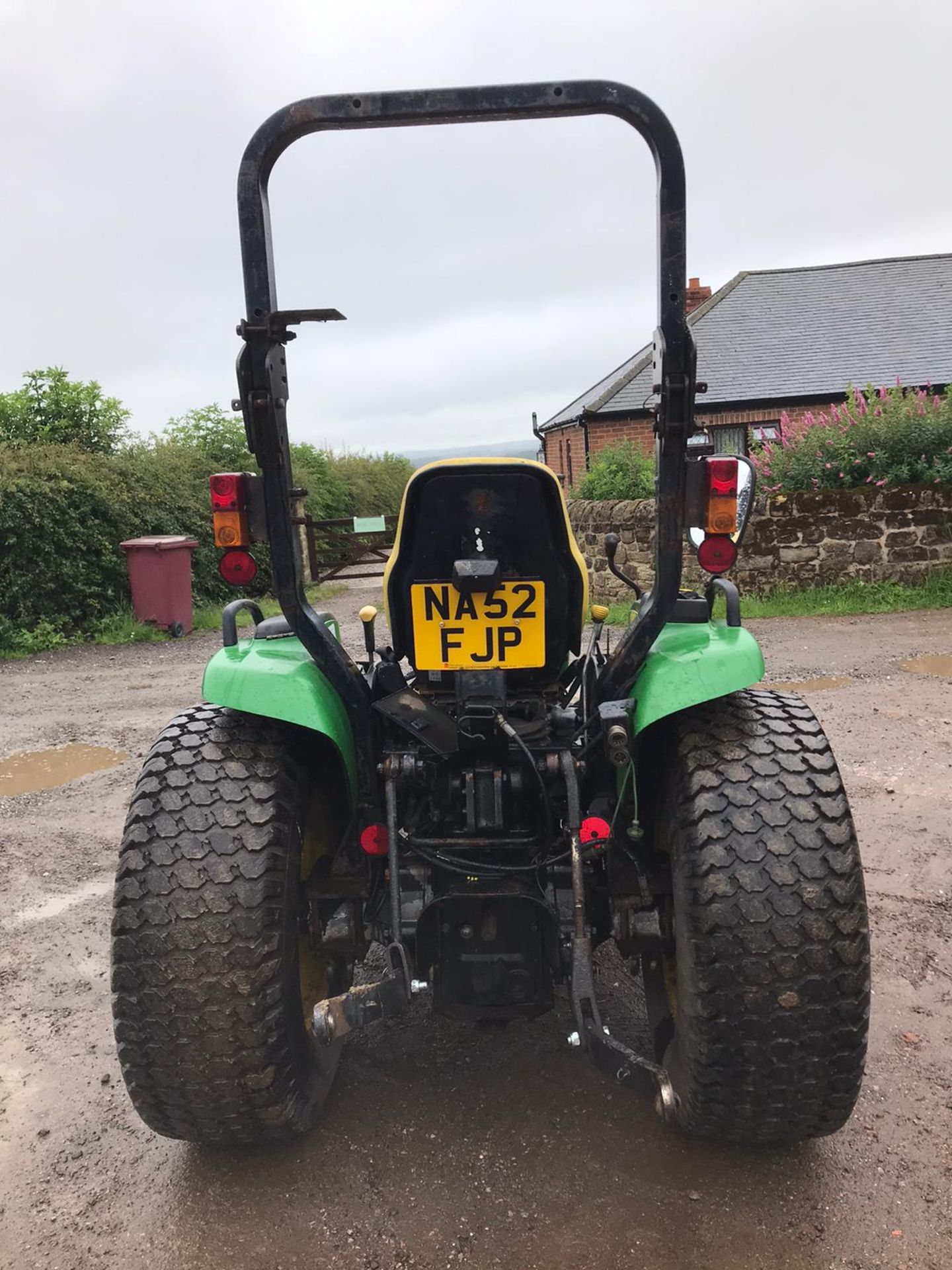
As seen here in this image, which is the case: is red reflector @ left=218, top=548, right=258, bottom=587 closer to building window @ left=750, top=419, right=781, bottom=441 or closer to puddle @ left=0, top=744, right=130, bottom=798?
puddle @ left=0, top=744, right=130, bottom=798

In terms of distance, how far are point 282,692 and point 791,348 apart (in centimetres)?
1899

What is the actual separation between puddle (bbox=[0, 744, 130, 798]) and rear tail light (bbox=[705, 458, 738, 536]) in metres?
4.93

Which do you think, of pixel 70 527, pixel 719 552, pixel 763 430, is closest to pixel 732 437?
pixel 763 430

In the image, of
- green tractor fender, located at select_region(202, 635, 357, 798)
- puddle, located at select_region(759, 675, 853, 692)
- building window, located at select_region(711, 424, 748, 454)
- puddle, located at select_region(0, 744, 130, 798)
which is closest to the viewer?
green tractor fender, located at select_region(202, 635, 357, 798)

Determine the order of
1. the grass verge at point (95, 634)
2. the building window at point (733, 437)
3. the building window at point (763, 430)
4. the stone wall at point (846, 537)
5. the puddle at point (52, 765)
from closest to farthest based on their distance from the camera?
A: 1. the puddle at point (52, 765)
2. the grass verge at point (95, 634)
3. the stone wall at point (846, 537)
4. the building window at point (763, 430)
5. the building window at point (733, 437)

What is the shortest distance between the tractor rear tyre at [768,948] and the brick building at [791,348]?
1297 centimetres

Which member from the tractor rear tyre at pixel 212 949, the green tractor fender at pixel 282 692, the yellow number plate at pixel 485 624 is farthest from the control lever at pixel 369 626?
the tractor rear tyre at pixel 212 949

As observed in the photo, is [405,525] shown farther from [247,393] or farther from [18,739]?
[18,739]

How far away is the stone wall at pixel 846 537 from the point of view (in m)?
10.9

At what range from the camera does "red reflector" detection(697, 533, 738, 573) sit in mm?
2293

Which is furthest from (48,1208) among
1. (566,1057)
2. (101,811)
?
(101,811)

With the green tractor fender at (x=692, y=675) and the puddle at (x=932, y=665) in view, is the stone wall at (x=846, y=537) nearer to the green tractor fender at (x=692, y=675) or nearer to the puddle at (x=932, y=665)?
the puddle at (x=932, y=665)

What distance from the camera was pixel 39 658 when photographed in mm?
10508

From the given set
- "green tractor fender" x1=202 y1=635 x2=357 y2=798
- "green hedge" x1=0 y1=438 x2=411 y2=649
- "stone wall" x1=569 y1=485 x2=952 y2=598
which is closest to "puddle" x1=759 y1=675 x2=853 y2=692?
"stone wall" x1=569 y1=485 x2=952 y2=598
